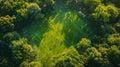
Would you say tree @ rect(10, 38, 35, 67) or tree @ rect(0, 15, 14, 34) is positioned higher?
tree @ rect(0, 15, 14, 34)

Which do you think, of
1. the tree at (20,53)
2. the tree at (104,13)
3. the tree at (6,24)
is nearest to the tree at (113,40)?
the tree at (104,13)

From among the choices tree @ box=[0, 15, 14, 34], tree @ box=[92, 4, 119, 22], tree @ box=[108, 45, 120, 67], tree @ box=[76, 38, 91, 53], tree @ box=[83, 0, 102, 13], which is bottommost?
tree @ box=[108, 45, 120, 67]

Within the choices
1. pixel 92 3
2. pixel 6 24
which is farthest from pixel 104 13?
pixel 6 24

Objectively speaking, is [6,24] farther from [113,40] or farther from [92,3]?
[113,40]

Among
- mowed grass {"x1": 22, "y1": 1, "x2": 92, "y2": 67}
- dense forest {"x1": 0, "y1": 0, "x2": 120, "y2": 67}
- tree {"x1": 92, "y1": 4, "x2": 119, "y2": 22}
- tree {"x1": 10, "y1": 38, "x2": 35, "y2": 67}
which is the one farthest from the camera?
tree {"x1": 92, "y1": 4, "x2": 119, "y2": 22}

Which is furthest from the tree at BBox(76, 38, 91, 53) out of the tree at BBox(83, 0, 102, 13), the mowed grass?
the tree at BBox(83, 0, 102, 13)

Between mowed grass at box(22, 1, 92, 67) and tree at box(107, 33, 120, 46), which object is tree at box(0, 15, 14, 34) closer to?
mowed grass at box(22, 1, 92, 67)

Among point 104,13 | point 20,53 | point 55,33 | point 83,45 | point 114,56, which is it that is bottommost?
point 114,56

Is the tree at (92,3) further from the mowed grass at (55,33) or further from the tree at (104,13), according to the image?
the mowed grass at (55,33)

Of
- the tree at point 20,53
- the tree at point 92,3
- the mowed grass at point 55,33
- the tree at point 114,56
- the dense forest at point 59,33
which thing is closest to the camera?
the tree at point 20,53
